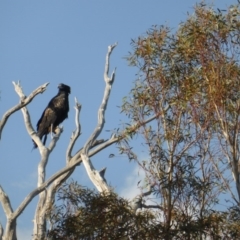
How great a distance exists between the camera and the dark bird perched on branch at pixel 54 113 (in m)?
11.8

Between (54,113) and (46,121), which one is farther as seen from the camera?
(54,113)

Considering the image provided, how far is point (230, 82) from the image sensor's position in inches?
344

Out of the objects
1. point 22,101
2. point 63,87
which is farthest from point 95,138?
point 63,87

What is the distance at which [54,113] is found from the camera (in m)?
12.3

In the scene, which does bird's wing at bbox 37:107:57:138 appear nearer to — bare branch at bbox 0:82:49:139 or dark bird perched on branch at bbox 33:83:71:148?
dark bird perched on branch at bbox 33:83:71:148

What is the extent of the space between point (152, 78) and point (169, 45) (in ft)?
1.53

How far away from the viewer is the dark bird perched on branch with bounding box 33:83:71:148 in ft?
38.8

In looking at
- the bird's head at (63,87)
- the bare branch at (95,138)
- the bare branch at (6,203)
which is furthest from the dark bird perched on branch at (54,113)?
the bare branch at (6,203)

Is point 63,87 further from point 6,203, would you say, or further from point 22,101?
point 6,203

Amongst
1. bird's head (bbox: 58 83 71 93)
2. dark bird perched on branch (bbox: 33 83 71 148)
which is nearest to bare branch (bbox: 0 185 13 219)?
dark bird perched on branch (bbox: 33 83 71 148)

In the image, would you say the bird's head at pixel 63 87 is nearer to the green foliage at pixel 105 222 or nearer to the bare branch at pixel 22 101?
the bare branch at pixel 22 101

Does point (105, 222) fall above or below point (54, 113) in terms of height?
below

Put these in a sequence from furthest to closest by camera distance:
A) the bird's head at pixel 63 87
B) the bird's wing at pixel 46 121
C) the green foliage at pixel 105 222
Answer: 1. the bird's head at pixel 63 87
2. the bird's wing at pixel 46 121
3. the green foliage at pixel 105 222

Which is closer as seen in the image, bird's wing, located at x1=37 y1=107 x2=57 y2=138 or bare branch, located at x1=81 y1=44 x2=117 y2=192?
bare branch, located at x1=81 y1=44 x2=117 y2=192
